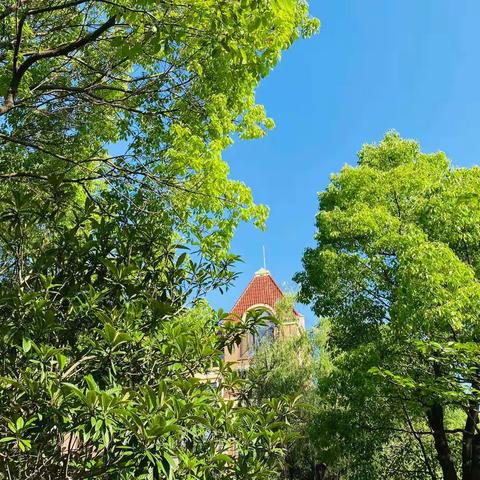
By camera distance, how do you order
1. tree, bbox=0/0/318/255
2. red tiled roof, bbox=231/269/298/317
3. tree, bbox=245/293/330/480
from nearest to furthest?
tree, bbox=0/0/318/255
tree, bbox=245/293/330/480
red tiled roof, bbox=231/269/298/317

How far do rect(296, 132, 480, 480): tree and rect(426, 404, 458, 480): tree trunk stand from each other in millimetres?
21

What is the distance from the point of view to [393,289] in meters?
9.88

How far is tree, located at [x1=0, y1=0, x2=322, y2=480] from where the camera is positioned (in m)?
2.44

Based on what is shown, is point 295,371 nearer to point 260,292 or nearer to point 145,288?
point 260,292

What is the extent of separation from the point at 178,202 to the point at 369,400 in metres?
6.87

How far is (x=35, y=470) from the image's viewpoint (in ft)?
8.70

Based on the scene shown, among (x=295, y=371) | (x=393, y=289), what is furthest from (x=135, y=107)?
(x=295, y=371)

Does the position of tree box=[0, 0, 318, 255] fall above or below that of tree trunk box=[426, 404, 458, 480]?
above

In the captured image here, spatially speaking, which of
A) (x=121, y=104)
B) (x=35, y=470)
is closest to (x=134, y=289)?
(x=35, y=470)

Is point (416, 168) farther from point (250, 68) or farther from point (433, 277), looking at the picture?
point (250, 68)

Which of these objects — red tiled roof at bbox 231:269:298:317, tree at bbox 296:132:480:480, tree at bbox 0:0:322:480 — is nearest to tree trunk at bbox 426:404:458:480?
tree at bbox 296:132:480:480

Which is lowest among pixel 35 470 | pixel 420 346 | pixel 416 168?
pixel 35 470

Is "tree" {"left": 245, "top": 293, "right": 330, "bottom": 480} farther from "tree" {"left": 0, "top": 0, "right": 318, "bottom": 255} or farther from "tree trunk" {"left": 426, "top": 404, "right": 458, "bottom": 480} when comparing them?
"tree" {"left": 0, "top": 0, "right": 318, "bottom": 255}

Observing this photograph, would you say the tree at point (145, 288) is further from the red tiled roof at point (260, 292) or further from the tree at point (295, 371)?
the red tiled roof at point (260, 292)
